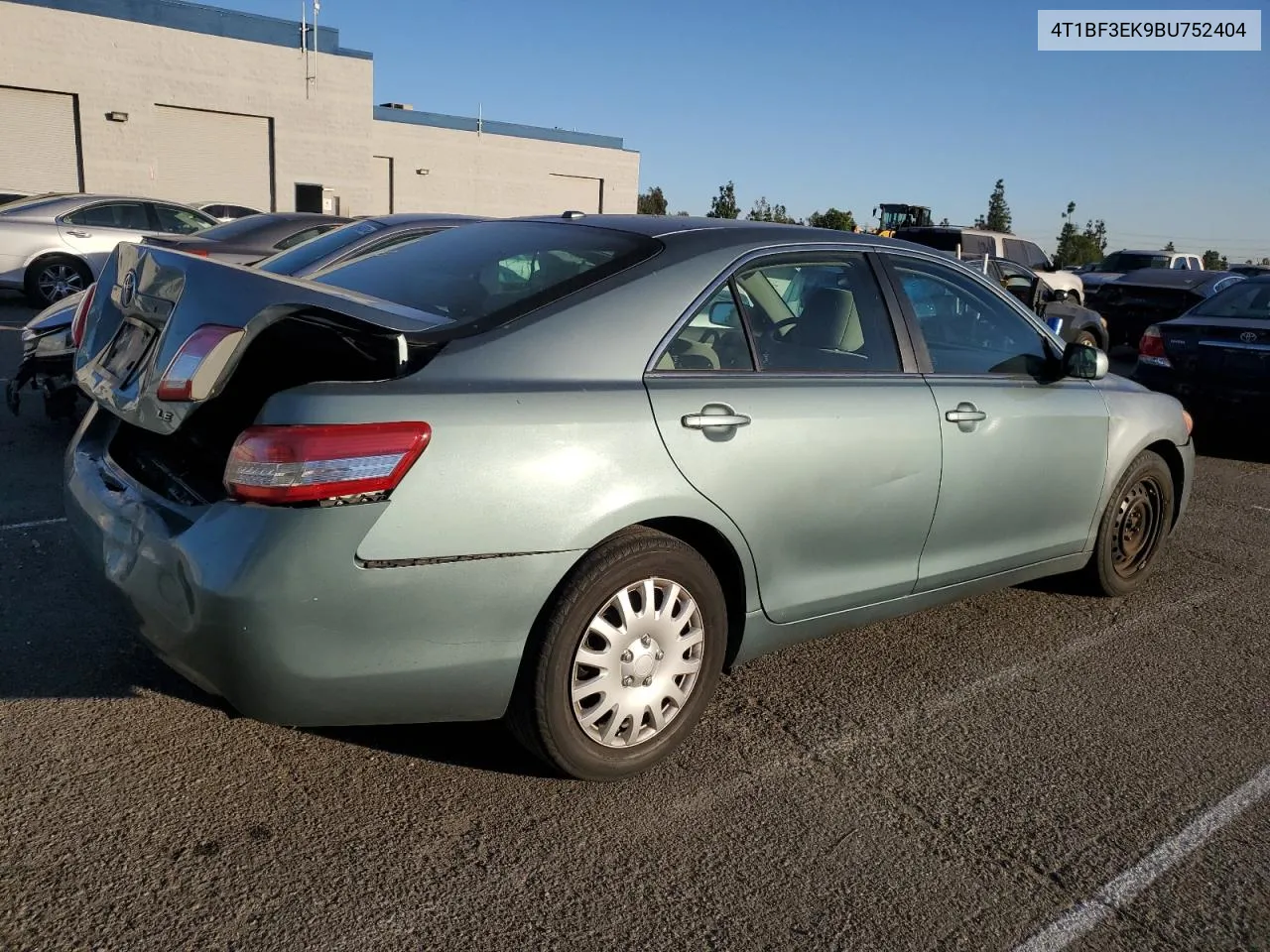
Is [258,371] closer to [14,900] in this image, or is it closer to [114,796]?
[114,796]

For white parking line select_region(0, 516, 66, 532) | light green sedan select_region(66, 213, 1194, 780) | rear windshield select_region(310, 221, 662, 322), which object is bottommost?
white parking line select_region(0, 516, 66, 532)

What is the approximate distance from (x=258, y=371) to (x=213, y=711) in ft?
3.81

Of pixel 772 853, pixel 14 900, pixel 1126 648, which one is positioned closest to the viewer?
pixel 14 900

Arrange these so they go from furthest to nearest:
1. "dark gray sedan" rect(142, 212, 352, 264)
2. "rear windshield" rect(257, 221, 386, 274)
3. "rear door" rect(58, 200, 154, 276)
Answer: "rear door" rect(58, 200, 154, 276) → "dark gray sedan" rect(142, 212, 352, 264) → "rear windshield" rect(257, 221, 386, 274)

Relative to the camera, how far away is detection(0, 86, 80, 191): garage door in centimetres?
2650

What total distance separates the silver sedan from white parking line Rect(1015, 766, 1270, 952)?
42.9 feet

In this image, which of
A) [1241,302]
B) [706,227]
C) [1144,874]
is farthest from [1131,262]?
[1144,874]

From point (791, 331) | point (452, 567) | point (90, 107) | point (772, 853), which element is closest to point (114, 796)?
point (452, 567)

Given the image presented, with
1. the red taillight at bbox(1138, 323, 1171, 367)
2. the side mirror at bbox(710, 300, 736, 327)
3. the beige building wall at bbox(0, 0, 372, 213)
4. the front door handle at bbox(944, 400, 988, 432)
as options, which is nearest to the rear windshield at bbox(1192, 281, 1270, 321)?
the red taillight at bbox(1138, 323, 1171, 367)

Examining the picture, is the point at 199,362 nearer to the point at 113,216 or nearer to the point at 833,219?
the point at 113,216

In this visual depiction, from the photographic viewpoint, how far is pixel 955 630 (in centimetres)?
455

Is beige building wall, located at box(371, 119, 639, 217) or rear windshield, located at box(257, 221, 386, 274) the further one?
beige building wall, located at box(371, 119, 639, 217)

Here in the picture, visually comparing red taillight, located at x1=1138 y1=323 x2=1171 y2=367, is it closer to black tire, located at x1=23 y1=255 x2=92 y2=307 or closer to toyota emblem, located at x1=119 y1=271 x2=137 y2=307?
toyota emblem, located at x1=119 y1=271 x2=137 y2=307

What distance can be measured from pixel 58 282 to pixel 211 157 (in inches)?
734
